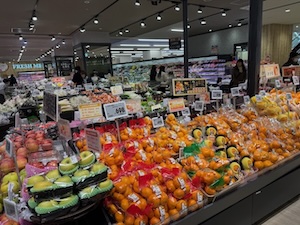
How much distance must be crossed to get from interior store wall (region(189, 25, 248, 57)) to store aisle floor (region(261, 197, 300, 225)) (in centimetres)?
1004

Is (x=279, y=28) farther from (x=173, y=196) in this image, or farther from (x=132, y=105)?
(x=173, y=196)

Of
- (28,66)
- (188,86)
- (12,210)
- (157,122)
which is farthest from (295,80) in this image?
(28,66)

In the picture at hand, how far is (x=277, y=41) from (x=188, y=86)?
36.4 ft

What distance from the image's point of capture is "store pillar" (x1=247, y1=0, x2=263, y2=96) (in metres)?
3.35

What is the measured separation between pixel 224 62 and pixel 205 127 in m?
9.08

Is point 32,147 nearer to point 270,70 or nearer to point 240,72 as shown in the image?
point 270,70

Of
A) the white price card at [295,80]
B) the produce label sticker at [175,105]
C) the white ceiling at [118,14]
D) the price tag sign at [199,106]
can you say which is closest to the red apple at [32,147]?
the produce label sticker at [175,105]

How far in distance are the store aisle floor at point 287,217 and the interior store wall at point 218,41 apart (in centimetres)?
1004

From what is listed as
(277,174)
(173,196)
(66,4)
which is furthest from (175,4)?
(173,196)

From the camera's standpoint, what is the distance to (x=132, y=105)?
2748 millimetres

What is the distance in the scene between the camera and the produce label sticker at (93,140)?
1.62 meters

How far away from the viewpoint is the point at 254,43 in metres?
3.43

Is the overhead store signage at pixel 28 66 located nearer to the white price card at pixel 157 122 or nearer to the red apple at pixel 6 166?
the white price card at pixel 157 122

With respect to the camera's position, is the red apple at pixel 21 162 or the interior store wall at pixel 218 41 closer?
the red apple at pixel 21 162
